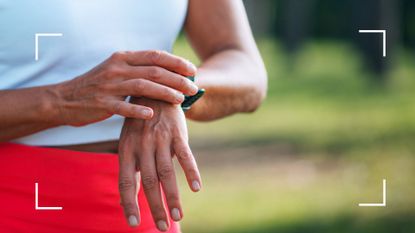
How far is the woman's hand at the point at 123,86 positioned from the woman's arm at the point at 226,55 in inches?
14.6

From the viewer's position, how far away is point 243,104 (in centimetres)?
285

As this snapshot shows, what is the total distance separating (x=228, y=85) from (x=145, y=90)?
0.49 meters

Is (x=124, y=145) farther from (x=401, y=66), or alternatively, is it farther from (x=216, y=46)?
(x=401, y=66)

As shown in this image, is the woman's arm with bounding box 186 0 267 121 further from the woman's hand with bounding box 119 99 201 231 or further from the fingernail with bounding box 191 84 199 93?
the woman's hand with bounding box 119 99 201 231

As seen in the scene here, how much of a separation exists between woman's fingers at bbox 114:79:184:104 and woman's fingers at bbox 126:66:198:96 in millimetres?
19

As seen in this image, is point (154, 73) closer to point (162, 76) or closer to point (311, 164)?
point (162, 76)

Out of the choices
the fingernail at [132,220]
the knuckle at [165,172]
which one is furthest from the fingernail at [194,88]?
the fingernail at [132,220]

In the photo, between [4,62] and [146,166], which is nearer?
[146,166]

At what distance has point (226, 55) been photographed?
2855 millimetres

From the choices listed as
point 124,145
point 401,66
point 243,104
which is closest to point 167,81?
point 124,145

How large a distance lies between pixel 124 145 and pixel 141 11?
0.46 metres

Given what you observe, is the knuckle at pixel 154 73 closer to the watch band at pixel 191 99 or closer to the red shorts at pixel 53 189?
the watch band at pixel 191 99

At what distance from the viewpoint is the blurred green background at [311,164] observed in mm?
7238

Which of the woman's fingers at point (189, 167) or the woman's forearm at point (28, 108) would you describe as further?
the woman's forearm at point (28, 108)
